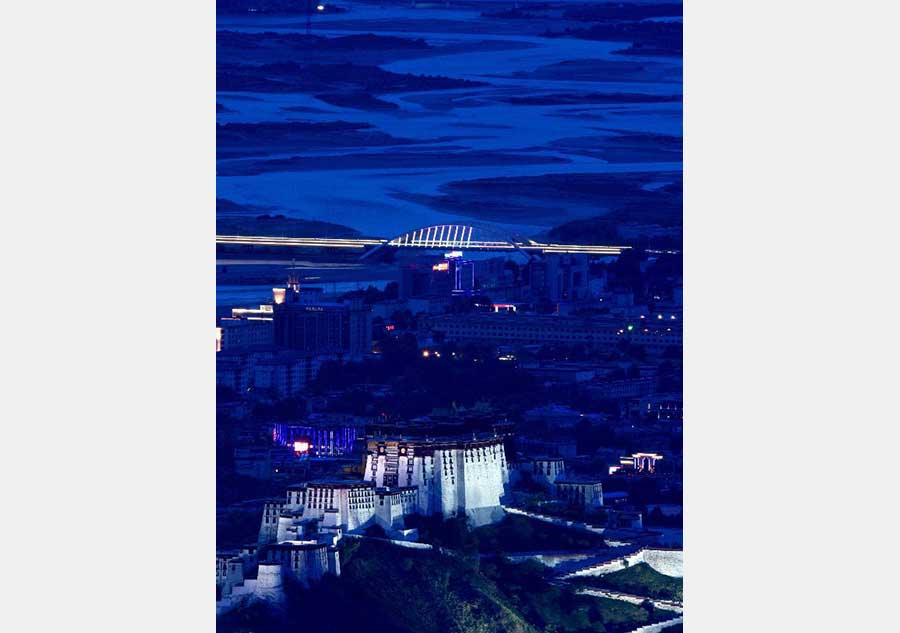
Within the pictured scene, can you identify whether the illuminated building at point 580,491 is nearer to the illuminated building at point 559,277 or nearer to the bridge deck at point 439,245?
the illuminated building at point 559,277

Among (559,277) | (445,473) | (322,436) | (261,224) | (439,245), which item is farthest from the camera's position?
(439,245)

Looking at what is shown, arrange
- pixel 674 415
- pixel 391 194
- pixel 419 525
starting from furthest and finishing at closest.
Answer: pixel 391 194 < pixel 674 415 < pixel 419 525

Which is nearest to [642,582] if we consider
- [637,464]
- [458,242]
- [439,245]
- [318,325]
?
[637,464]

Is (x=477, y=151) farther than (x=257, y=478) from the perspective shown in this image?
Yes

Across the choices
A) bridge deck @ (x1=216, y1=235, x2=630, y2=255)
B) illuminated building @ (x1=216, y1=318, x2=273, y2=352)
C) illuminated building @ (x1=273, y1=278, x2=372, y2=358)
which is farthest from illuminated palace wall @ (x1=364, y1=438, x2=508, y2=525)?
bridge deck @ (x1=216, y1=235, x2=630, y2=255)

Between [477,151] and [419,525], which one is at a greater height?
[477,151]

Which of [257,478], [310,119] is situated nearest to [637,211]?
[310,119]

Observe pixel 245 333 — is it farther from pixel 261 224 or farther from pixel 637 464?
pixel 637 464

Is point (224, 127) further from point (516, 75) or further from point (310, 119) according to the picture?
point (516, 75)
